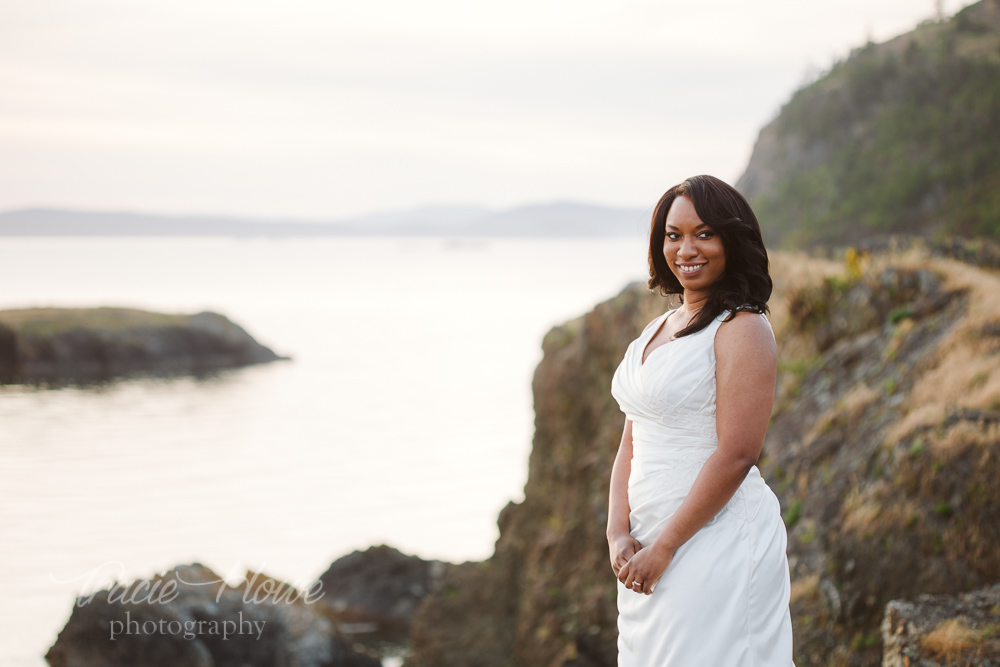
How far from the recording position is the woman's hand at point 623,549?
326cm

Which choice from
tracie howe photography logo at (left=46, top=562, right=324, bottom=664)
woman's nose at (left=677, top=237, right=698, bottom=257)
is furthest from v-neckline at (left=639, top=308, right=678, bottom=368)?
tracie howe photography logo at (left=46, top=562, right=324, bottom=664)

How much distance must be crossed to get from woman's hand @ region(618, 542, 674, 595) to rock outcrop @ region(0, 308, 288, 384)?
6468cm

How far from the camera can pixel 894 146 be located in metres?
76.7

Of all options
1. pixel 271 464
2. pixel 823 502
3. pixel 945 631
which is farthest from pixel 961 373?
pixel 271 464

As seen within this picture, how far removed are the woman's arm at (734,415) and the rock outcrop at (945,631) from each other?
203 centimetres

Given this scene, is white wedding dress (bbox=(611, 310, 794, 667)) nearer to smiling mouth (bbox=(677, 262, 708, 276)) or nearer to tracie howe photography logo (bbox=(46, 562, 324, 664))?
smiling mouth (bbox=(677, 262, 708, 276))

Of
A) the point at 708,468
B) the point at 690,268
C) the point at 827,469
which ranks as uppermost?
the point at 690,268

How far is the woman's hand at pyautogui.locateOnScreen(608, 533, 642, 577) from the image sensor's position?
10.7ft

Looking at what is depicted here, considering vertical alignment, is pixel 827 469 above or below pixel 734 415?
A: below

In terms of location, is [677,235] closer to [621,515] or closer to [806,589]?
[621,515]

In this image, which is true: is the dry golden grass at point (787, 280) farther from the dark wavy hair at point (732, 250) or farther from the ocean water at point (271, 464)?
the dark wavy hair at point (732, 250)

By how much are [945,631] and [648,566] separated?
2151 mm

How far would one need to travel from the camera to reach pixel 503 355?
7450 centimetres

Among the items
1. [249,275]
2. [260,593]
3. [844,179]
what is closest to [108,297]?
[249,275]
